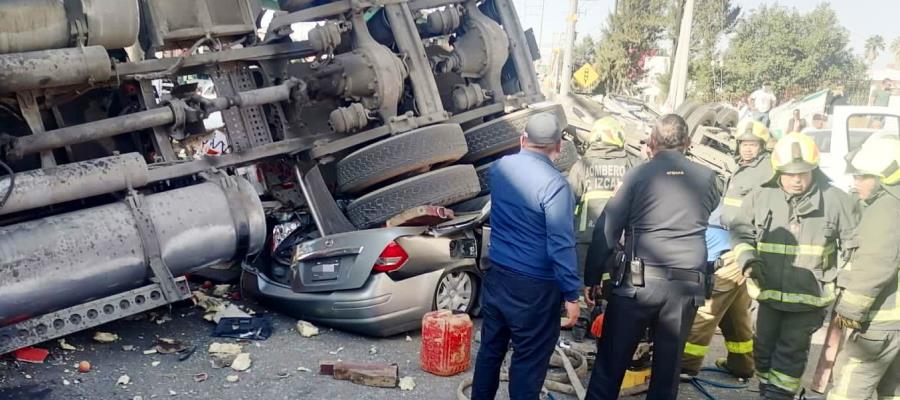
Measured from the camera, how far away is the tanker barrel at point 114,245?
412 cm

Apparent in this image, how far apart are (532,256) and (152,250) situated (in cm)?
253

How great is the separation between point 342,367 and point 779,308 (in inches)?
99.5

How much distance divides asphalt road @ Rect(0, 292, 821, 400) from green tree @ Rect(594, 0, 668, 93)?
29.9 m

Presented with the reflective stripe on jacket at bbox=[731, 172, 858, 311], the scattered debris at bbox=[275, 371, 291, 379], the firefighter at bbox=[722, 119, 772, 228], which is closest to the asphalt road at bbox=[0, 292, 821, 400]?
the scattered debris at bbox=[275, 371, 291, 379]

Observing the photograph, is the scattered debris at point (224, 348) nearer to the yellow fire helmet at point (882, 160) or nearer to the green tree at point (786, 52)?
the yellow fire helmet at point (882, 160)

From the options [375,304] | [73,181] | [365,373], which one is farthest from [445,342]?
[73,181]

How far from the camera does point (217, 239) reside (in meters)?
4.92

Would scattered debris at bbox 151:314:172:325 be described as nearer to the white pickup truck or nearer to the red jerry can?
the red jerry can

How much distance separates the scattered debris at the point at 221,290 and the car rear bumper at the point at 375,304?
92 centimetres

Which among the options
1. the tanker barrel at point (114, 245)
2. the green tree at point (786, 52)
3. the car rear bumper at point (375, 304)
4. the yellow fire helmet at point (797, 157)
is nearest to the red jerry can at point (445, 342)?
the car rear bumper at point (375, 304)

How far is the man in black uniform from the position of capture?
3.60 meters

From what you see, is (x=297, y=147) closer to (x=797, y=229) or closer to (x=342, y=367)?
(x=342, y=367)

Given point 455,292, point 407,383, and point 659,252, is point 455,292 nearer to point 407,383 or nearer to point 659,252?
point 407,383

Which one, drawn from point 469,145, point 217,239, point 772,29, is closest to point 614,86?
point 772,29
